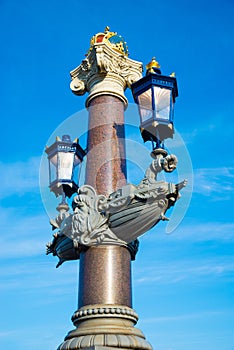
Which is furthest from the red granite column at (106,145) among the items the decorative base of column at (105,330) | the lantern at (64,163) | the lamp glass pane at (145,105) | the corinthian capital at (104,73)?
the decorative base of column at (105,330)

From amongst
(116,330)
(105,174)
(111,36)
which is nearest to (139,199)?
(105,174)

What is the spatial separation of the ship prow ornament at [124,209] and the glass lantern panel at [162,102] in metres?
0.65

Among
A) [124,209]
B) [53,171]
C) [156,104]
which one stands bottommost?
[124,209]

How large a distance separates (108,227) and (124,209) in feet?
1.28

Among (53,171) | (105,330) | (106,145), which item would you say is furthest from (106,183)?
(105,330)

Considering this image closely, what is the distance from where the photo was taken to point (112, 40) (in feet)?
A: 31.2

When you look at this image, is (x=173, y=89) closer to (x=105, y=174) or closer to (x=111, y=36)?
(x=105, y=174)

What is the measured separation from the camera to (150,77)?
756 centimetres

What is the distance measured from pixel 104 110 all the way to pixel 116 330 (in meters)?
4.04

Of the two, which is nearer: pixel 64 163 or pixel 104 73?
pixel 64 163

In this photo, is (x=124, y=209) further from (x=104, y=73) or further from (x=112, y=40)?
(x=112, y=40)

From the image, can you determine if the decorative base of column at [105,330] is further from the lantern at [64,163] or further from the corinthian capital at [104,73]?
the corinthian capital at [104,73]

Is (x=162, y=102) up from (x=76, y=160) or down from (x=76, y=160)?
up

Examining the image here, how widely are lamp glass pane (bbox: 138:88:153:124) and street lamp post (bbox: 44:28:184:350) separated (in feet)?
0.25
